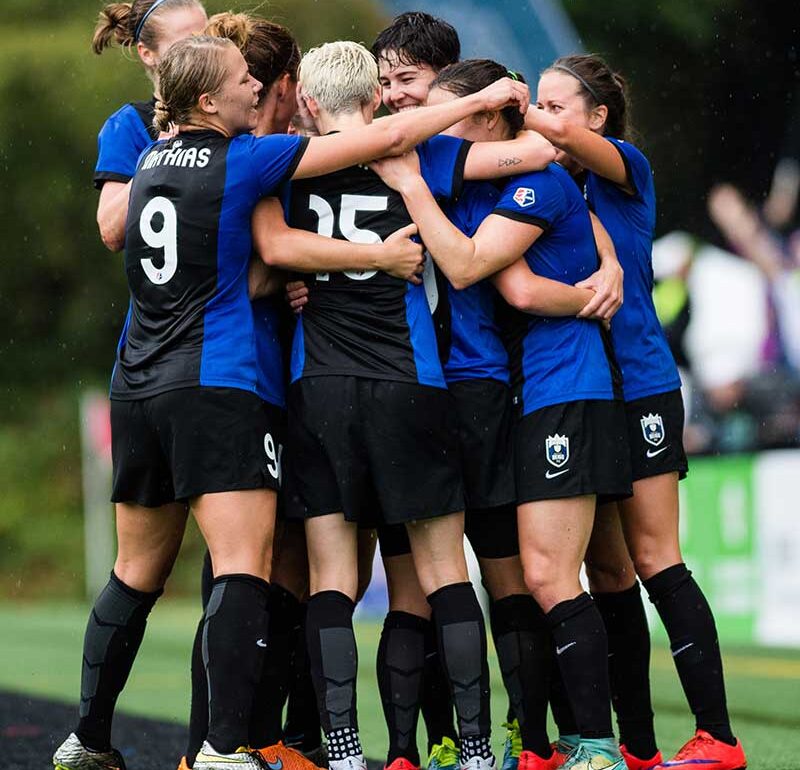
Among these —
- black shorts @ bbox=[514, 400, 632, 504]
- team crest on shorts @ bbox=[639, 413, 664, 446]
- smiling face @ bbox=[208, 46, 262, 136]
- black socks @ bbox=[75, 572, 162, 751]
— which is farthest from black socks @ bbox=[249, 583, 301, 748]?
smiling face @ bbox=[208, 46, 262, 136]

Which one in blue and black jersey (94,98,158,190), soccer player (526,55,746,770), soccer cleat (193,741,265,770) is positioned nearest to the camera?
soccer cleat (193,741,265,770)

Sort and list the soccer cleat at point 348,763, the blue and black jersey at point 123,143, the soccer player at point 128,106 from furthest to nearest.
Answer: the blue and black jersey at point 123,143, the soccer player at point 128,106, the soccer cleat at point 348,763

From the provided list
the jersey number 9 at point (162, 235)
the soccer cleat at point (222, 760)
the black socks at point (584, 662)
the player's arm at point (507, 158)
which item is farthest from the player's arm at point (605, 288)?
the soccer cleat at point (222, 760)

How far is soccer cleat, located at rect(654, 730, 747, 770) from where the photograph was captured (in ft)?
14.5

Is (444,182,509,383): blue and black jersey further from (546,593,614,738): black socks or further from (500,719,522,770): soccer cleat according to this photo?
(500,719,522,770): soccer cleat

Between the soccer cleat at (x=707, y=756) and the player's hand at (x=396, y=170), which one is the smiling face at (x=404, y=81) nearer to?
the player's hand at (x=396, y=170)

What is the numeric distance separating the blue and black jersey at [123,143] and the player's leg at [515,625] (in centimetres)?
150

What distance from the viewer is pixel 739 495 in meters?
9.48

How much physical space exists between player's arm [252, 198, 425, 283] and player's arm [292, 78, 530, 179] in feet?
0.59

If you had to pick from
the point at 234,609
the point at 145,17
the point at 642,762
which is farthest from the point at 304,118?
the point at 642,762

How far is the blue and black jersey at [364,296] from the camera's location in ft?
14.0

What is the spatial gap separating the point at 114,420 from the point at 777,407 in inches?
239

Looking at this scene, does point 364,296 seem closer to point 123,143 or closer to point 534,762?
point 123,143

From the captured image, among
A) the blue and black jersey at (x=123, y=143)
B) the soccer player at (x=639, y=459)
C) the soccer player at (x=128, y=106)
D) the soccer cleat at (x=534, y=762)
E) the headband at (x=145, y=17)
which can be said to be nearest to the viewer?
the soccer cleat at (x=534, y=762)
